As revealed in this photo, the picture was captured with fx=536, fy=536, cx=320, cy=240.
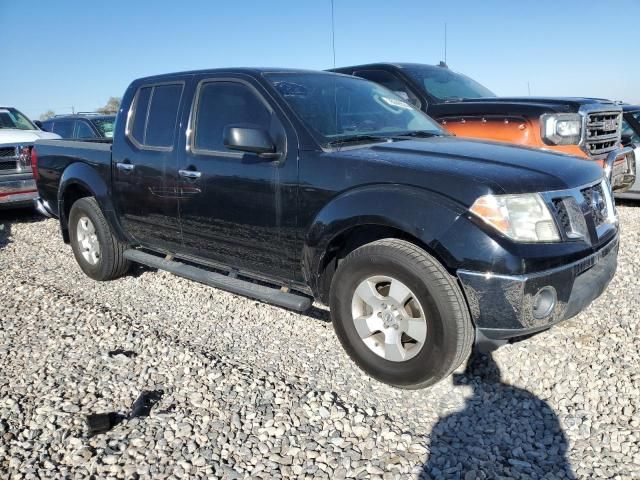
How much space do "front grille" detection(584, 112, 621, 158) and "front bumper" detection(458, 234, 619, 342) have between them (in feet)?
10.9

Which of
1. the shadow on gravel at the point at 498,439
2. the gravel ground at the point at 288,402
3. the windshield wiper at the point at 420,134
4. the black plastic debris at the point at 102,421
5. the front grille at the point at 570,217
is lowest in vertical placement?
the shadow on gravel at the point at 498,439

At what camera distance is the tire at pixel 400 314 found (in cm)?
282

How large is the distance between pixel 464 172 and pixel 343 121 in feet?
3.83

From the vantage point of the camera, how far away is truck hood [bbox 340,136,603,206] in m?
2.77

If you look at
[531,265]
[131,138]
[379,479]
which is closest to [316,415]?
[379,479]

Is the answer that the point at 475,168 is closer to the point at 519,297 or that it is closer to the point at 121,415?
the point at 519,297

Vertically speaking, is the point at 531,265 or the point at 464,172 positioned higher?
the point at 464,172

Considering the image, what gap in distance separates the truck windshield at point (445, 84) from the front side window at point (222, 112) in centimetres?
328

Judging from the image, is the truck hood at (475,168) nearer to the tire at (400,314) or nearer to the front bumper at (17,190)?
the tire at (400,314)

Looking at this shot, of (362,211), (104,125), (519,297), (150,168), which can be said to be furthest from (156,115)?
(104,125)

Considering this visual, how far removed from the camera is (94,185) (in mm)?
4988

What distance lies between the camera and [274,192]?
350 cm

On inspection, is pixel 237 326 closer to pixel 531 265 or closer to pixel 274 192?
pixel 274 192

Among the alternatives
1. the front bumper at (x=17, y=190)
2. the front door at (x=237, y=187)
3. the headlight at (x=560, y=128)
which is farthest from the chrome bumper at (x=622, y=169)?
the front bumper at (x=17, y=190)
